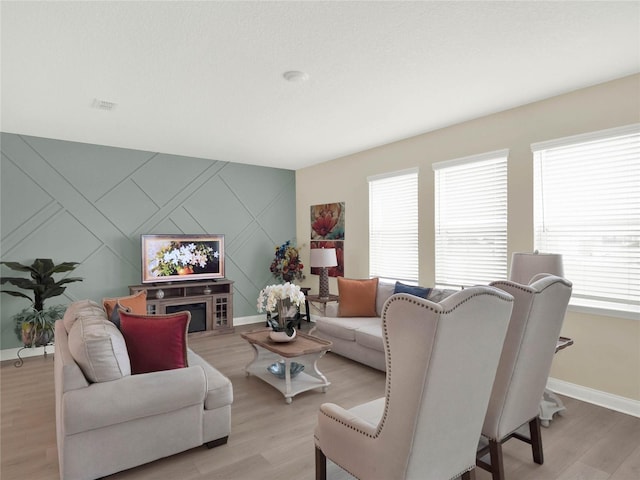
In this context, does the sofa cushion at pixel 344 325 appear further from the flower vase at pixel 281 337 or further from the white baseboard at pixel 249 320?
the white baseboard at pixel 249 320

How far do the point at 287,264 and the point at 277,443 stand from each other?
397 cm

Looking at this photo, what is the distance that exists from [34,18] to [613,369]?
4.80 metres

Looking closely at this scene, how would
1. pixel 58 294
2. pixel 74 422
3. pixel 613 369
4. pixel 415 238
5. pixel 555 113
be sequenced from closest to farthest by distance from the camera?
pixel 74 422 < pixel 613 369 < pixel 555 113 < pixel 58 294 < pixel 415 238

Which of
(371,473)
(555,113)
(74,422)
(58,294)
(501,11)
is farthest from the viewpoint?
(58,294)

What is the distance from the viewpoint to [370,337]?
397 cm

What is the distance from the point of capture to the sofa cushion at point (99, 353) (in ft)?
7.23

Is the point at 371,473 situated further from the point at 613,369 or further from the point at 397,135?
the point at 397,135

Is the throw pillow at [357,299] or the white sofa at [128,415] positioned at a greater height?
the throw pillow at [357,299]

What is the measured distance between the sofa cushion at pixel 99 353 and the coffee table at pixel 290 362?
133 cm

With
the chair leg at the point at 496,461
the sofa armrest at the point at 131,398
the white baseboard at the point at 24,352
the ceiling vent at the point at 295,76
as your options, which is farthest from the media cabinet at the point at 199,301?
the chair leg at the point at 496,461

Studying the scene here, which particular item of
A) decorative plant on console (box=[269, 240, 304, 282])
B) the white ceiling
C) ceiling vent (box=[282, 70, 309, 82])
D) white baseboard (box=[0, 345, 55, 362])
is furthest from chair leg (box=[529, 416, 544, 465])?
white baseboard (box=[0, 345, 55, 362])

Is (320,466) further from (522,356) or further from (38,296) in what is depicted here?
(38,296)

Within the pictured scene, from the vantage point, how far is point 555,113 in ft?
11.6

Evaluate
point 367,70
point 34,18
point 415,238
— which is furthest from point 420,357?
point 415,238
